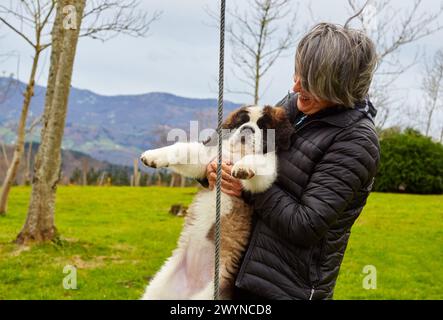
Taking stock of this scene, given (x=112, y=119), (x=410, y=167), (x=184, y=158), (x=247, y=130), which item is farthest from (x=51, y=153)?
(x=112, y=119)

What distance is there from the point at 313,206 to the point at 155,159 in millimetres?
871

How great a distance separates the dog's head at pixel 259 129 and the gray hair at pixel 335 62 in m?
0.30

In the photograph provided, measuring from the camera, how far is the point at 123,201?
19734mm

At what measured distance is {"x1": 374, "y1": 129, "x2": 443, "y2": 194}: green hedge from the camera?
1006 inches

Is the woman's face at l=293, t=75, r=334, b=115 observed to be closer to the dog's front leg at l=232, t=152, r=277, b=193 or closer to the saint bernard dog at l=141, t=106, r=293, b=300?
the saint bernard dog at l=141, t=106, r=293, b=300

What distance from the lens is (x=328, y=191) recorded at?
85.4 inches

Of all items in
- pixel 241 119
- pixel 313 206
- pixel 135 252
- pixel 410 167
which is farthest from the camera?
pixel 410 167

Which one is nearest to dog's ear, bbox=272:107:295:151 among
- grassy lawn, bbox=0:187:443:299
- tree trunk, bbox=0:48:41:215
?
grassy lawn, bbox=0:187:443:299

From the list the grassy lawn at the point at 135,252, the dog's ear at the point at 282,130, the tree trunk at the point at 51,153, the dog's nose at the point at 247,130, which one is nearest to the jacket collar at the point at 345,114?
the dog's ear at the point at 282,130

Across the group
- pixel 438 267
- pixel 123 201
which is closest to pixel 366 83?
pixel 438 267

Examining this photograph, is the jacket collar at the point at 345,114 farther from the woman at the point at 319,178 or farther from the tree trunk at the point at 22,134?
the tree trunk at the point at 22,134

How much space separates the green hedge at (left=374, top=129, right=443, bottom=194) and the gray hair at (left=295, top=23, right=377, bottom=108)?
24.1 m

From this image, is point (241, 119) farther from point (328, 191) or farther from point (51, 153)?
point (51, 153)

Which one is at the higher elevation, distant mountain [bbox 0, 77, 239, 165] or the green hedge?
distant mountain [bbox 0, 77, 239, 165]
